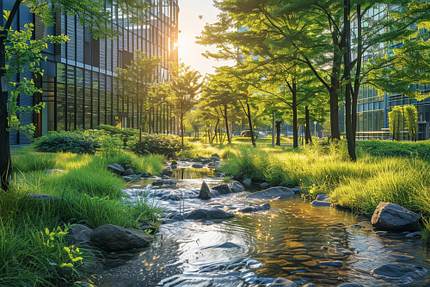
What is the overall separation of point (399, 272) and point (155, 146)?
1953 centimetres

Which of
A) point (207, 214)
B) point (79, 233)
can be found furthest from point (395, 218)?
point (79, 233)

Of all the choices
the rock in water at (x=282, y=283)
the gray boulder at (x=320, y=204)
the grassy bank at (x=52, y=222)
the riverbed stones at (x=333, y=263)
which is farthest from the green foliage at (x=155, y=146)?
the rock in water at (x=282, y=283)

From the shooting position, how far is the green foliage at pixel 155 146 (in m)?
20.5

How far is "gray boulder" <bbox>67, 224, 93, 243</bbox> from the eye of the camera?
445 centimetres

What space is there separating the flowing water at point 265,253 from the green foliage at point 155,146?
14695 millimetres

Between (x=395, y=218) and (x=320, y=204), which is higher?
(x=395, y=218)

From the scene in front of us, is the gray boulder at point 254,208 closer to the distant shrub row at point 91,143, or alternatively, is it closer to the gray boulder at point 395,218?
the gray boulder at point 395,218

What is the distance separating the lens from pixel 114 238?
4730 millimetres

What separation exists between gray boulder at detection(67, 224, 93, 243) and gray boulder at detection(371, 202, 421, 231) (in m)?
5.33

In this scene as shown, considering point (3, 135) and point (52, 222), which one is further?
point (3, 135)

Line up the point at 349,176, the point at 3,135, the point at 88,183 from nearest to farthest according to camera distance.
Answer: the point at 3,135
the point at 88,183
the point at 349,176

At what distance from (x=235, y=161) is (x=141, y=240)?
10647 mm

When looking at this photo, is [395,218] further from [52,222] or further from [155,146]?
[155,146]

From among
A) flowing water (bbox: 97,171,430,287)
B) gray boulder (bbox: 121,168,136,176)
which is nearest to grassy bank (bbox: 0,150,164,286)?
flowing water (bbox: 97,171,430,287)
